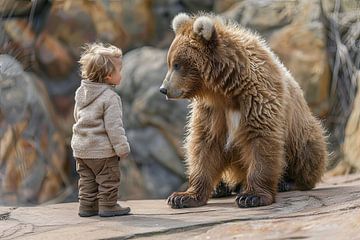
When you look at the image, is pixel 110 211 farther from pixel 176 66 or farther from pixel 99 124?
pixel 176 66

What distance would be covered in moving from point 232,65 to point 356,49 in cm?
558

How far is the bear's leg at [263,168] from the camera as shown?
16.7 feet

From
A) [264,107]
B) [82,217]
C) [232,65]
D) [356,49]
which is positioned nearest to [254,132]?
[264,107]

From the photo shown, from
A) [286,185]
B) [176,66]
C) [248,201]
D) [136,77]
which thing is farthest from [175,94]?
[136,77]

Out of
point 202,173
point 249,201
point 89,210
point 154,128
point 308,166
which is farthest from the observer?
point 154,128

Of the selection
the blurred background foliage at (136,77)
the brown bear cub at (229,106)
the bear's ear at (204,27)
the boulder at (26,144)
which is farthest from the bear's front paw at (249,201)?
the boulder at (26,144)

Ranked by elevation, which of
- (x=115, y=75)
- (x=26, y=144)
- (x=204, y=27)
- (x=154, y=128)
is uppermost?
(x=204, y=27)

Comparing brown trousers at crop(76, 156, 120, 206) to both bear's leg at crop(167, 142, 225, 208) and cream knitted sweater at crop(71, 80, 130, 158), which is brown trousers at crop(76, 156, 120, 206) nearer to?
cream knitted sweater at crop(71, 80, 130, 158)

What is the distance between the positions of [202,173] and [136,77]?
16.2 ft

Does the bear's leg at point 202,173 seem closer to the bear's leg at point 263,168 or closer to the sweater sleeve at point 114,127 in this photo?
the bear's leg at point 263,168

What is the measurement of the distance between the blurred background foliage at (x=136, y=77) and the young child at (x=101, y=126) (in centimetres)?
506

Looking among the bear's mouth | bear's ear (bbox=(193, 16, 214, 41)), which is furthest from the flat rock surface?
bear's ear (bbox=(193, 16, 214, 41))

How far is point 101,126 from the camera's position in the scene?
15.3 ft

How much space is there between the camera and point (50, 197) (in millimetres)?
10547
